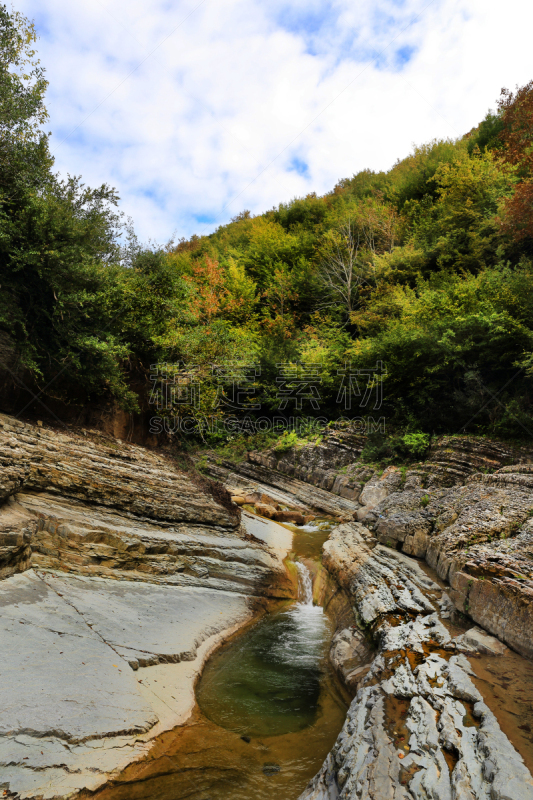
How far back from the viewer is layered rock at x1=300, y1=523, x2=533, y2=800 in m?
2.93

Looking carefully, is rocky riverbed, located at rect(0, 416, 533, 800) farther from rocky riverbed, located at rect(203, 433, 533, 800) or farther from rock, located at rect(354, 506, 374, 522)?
rock, located at rect(354, 506, 374, 522)

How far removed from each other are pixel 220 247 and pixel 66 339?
28705 mm

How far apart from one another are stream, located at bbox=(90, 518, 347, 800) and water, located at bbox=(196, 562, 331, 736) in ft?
0.04

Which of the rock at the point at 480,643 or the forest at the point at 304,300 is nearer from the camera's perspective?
the rock at the point at 480,643

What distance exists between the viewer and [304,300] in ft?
82.8

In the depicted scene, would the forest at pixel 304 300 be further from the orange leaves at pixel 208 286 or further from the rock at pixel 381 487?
the rock at pixel 381 487

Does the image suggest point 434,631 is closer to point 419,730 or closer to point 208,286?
point 419,730

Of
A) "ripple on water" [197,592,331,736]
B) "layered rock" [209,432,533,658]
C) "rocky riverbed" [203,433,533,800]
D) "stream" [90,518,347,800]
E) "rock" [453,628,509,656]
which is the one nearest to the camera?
"rocky riverbed" [203,433,533,800]

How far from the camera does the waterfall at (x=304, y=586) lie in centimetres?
870

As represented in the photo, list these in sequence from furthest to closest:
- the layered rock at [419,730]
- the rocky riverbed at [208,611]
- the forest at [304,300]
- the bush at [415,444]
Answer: the bush at [415,444], the forest at [304,300], the rocky riverbed at [208,611], the layered rock at [419,730]

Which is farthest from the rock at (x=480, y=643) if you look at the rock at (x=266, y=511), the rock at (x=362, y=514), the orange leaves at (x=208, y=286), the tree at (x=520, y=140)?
the orange leaves at (x=208, y=286)

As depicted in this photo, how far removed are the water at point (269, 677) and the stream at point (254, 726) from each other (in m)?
0.01

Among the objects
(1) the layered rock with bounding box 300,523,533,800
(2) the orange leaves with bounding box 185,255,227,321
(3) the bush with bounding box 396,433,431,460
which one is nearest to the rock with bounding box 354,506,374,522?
(3) the bush with bounding box 396,433,431,460

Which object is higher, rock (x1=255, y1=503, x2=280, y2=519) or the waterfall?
rock (x1=255, y1=503, x2=280, y2=519)
